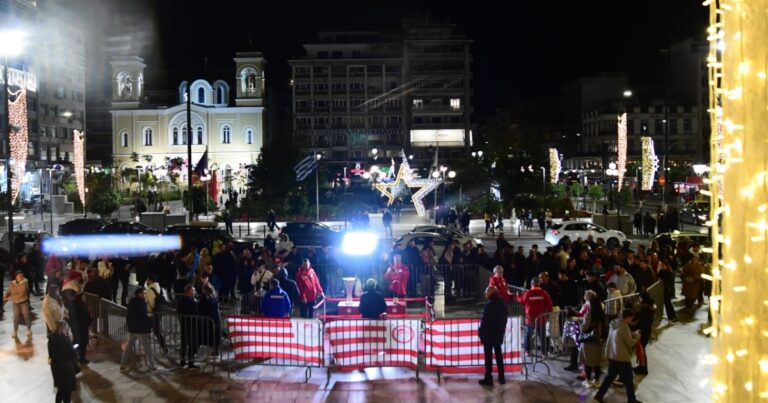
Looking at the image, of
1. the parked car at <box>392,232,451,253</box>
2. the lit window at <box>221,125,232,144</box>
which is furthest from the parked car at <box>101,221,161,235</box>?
the lit window at <box>221,125,232,144</box>

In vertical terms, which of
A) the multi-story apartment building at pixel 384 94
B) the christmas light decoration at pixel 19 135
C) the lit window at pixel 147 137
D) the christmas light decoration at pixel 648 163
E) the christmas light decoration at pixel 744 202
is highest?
the multi-story apartment building at pixel 384 94

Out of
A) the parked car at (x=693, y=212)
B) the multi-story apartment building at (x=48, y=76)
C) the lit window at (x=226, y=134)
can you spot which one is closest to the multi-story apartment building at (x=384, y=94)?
the lit window at (x=226, y=134)

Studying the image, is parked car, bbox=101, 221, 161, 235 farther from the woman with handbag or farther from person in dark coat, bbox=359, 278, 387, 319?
the woman with handbag

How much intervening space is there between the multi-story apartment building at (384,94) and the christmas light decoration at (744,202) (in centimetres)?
9636

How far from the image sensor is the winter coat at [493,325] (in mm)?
11602

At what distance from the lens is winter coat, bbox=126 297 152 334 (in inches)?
500

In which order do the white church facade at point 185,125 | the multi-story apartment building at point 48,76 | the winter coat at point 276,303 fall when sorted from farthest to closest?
the white church facade at point 185,125 → the multi-story apartment building at point 48,76 → the winter coat at point 276,303

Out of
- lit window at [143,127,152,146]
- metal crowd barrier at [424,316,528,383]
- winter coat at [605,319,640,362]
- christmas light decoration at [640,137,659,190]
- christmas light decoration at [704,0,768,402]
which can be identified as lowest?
metal crowd barrier at [424,316,528,383]

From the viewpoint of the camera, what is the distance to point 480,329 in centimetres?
1171

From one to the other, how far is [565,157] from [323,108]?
4821 centimetres

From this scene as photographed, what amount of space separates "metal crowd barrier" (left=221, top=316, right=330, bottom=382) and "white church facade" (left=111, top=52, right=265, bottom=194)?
73493 mm

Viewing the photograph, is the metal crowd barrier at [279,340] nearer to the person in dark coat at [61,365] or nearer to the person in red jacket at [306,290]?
the person in dark coat at [61,365]

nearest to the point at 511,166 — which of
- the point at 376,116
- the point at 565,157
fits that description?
the point at 376,116

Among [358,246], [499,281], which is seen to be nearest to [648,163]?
[358,246]
